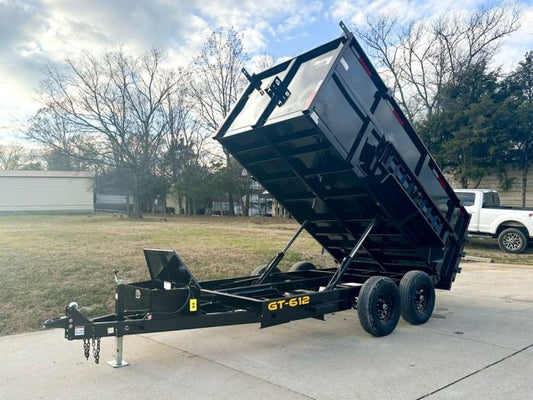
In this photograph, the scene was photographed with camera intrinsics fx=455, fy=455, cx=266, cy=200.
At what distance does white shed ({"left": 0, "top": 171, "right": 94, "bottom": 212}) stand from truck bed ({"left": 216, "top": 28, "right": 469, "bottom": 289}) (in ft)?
120

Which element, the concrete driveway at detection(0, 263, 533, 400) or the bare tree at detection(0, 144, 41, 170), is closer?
the concrete driveway at detection(0, 263, 533, 400)

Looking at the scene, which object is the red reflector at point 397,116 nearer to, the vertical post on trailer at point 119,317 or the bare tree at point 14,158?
the vertical post on trailer at point 119,317

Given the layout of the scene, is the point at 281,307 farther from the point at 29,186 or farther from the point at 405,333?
the point at 29,186

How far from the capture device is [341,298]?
558 centimetres

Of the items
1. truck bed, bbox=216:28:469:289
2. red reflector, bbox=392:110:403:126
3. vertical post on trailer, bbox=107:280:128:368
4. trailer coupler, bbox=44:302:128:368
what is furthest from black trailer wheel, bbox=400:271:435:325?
trailer coupler, bbox=44:302:128:368

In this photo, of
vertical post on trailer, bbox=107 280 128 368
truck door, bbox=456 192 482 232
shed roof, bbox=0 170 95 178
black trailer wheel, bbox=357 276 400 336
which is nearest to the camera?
vertical post on trailer, bbox=107 280 128 368

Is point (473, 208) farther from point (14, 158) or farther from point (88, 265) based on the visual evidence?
point (14, 158)

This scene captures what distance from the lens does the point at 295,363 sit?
466 cm

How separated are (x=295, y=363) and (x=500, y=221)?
12.8 m

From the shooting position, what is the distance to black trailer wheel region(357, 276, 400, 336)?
17.5 feet

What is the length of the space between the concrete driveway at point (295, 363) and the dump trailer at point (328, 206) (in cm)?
34

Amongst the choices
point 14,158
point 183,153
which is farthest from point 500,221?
point 14,158

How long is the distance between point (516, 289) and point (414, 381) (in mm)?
6142

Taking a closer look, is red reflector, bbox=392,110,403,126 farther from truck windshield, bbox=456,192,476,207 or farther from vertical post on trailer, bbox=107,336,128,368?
truck windshield, bbox=456,192,476,207
